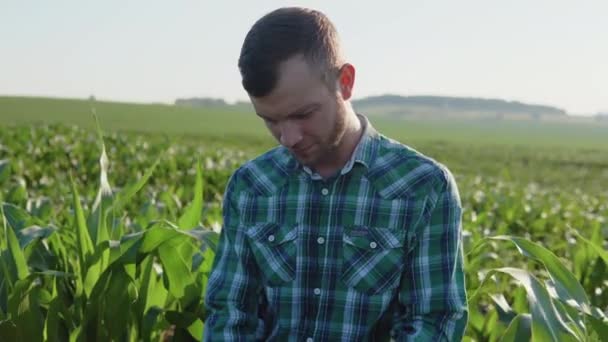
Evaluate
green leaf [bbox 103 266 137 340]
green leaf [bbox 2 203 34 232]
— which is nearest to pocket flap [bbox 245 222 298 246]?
green leaf [bbox 103 266 137 340]

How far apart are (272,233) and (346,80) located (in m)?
0.45

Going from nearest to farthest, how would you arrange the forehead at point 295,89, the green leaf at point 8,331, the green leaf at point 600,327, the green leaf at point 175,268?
the forehead at point 295,89 → the green leaf at point 600,327 → the green leaf at point 8,331 → the green leaf at point 175,268

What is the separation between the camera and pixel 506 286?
3775 millimetres

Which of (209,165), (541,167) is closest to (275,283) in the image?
(209,165)

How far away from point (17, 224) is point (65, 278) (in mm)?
360

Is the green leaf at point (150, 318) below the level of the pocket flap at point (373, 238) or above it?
below

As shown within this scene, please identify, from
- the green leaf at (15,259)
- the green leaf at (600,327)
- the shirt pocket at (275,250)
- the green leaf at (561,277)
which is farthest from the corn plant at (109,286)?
the green leaf at (600,327)

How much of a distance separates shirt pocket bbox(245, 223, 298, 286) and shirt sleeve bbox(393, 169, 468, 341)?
29 cm

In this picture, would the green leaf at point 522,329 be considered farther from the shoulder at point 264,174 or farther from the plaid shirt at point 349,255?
the shoulder at point 264,174

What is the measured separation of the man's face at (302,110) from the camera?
1.84m

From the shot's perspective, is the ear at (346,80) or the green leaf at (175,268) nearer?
the ear at (346,80)

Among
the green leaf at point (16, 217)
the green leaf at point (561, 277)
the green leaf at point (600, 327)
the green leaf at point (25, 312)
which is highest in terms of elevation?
the green leaf at point (561, 277)

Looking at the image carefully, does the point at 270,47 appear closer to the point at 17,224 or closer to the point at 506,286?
the point at 17,224

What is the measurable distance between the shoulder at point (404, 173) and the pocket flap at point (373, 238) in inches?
3.5
